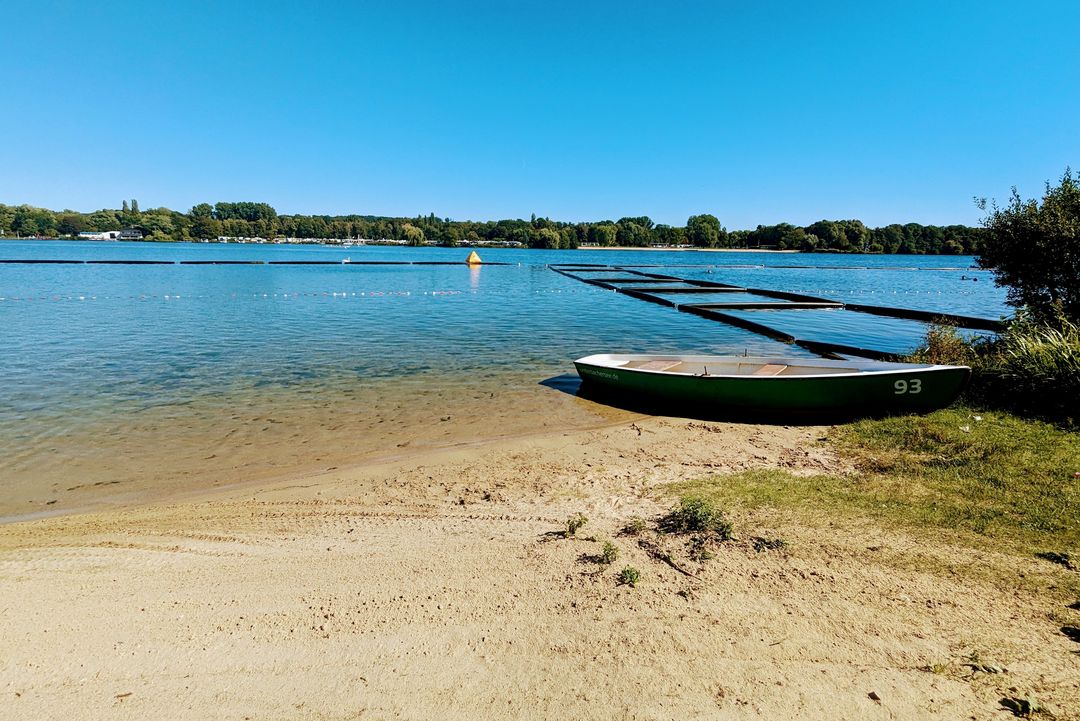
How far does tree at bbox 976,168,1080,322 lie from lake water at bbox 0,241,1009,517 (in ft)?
24.1

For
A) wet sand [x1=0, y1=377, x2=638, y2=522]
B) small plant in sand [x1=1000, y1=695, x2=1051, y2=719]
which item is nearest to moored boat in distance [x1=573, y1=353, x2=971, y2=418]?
wet sand [x1=0, y1=377, x2=638, y2=522]

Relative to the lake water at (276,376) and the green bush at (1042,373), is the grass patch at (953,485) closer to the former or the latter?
the green bush at (1042,373)

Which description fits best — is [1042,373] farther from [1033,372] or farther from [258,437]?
[258,437]

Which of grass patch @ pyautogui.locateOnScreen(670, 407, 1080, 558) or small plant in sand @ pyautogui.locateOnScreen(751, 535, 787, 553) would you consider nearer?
small plant in sand @ pyautogui.locateOnScreen(751, 535, 787, 553)

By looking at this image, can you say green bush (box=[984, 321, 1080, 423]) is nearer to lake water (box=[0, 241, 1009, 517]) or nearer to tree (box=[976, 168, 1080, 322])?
tree (box=[976, 168, 1080, 322])

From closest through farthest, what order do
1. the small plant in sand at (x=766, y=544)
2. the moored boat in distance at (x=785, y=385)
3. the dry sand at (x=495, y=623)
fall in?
the dry sand at (x=495, y=623), the small plant in sand at (x=766, y=544), the moored boat in distance at (x=785, y=385)

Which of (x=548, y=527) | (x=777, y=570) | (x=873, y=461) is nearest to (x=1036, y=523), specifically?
(x=873, y=461)

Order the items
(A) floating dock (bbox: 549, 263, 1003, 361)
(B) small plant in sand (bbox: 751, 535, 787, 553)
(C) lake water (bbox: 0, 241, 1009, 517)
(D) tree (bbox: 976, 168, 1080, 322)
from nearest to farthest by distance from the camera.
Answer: (B) small plant in sand (bbox: 751, 535, 787, 553)
(C) lake water (bbox: 0, 241, 1009, 517)
(D) tree (bbox: 976, 168, 1080, 322)
(A) floating dock (bbox: 549, 263, 1003, 361)

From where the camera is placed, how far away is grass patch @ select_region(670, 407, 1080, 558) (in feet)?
20.7

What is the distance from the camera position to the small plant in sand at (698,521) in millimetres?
6215

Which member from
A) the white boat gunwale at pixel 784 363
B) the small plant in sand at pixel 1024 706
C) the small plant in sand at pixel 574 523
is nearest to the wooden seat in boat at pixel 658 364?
the white boat gunwale at pixel 784 363

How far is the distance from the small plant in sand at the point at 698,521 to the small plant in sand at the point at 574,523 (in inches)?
37.5

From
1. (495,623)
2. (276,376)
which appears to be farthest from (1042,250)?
(276,376)

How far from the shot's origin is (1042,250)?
1339 cm
